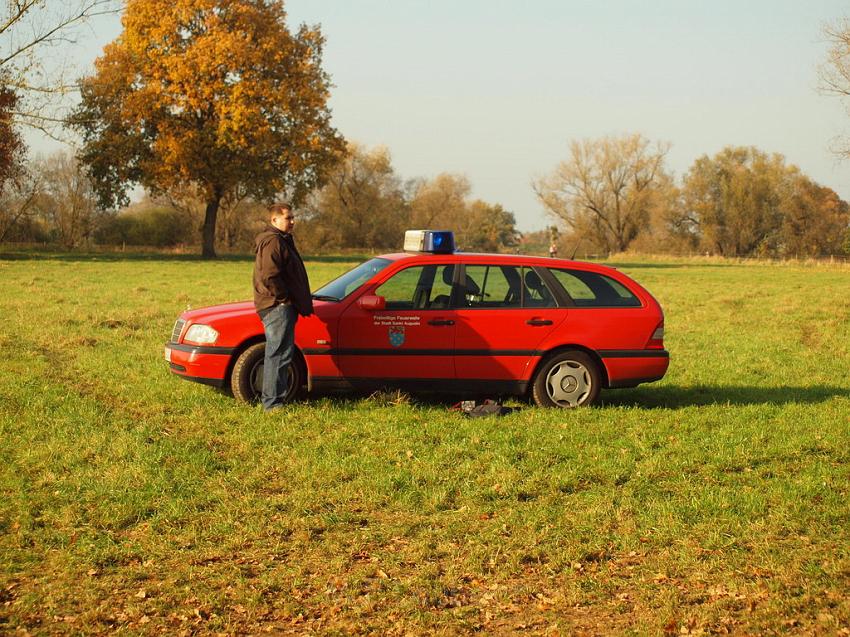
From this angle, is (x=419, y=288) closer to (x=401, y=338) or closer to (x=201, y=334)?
(x=401, y=338)

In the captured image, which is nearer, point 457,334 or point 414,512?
point 414,512

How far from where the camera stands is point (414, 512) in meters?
6.57

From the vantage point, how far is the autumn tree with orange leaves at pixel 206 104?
46.2 metres

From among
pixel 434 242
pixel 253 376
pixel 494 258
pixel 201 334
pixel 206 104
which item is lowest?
pixel 253 376

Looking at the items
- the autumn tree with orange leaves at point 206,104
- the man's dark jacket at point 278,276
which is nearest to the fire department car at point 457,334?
the man's dark jacket at point 278,276

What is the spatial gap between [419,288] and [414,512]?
3.82 m

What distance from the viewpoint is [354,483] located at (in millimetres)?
7160

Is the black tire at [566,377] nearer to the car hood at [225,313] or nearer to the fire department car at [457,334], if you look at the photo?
the fire department car at [457,334]

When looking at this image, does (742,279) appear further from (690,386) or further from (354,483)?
(354,483)

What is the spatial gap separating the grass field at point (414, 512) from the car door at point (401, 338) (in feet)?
1.28

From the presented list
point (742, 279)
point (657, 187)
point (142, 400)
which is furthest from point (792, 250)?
point (142, 400)

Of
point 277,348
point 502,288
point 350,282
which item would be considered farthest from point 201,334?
point 502,288

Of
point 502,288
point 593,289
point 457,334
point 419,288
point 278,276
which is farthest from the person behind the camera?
point 593,289

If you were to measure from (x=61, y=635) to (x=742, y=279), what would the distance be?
3847 centimetres
